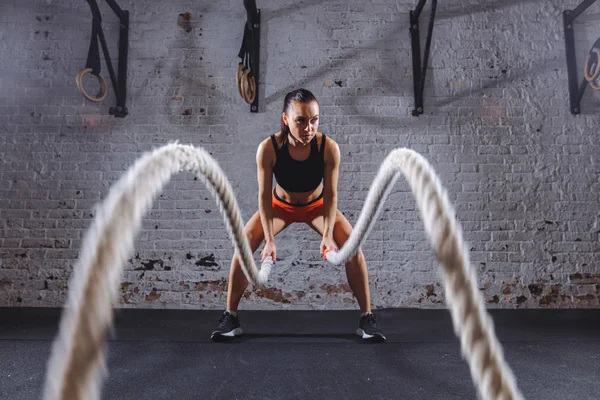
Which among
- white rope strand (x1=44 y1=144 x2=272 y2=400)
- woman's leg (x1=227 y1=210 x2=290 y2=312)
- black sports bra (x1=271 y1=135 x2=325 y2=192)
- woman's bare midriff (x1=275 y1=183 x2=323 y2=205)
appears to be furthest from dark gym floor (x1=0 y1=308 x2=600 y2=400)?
white rope strand (x1=44 y1=144 x2=272 y2=400)

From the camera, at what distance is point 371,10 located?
12.1 ft

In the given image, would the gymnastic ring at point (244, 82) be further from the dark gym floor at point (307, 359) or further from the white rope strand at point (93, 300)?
the white rope strand at point (93, 300)

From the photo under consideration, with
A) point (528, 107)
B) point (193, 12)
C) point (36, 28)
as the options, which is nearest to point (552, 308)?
point (528, 107)

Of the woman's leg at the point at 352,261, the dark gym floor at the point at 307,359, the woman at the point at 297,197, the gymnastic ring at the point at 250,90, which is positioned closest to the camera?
the dark gym floor at the point at 307,359

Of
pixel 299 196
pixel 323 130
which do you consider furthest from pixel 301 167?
pixel 323 130

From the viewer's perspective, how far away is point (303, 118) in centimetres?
185

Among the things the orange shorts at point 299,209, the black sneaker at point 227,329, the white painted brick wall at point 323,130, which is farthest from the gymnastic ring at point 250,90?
the black sneaker at point 227,329

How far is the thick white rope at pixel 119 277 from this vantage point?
1.48ft

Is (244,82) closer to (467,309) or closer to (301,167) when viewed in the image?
(301,167)

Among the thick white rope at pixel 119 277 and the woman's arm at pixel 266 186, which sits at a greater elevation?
the woman's arm at pixel 266 186

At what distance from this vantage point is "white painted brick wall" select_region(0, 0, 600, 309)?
3336 mm

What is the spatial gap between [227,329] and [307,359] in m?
0.58

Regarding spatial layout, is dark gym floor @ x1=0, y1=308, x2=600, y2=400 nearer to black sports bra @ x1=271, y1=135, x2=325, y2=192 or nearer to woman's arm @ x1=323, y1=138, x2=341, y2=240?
woman's arm @ x1=323, y1=138, x2=341, y2=240

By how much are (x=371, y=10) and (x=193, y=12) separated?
1708 millimetres
